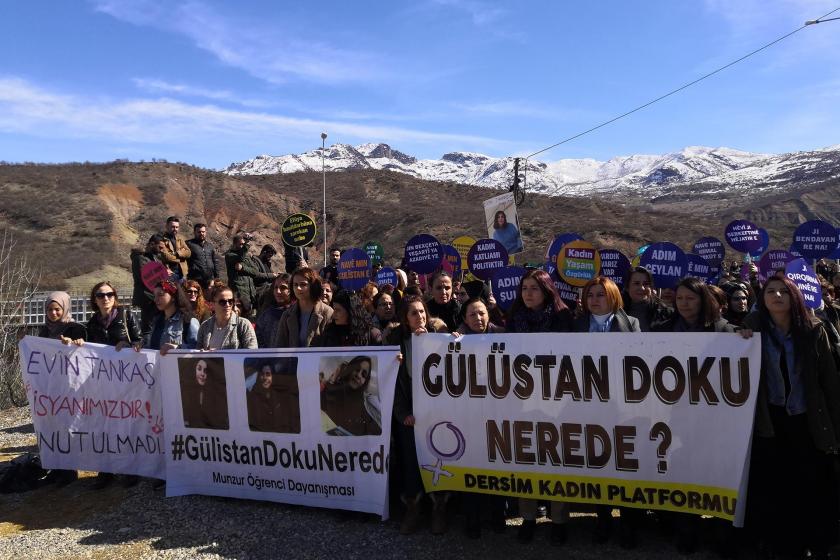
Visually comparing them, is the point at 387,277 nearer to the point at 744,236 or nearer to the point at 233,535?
the point at 233,535

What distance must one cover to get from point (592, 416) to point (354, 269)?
6.02 meters

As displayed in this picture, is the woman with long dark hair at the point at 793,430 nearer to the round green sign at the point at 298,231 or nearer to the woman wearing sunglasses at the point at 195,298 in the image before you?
the woman wearing sunglasses at the point at 195,298

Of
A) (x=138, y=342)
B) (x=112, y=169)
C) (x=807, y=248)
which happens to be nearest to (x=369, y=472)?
(x=138, y=342)

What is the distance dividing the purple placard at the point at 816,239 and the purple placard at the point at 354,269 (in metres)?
7.58

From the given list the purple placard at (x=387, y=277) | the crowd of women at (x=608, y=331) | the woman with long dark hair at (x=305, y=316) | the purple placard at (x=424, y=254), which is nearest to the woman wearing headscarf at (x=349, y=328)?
the crowd of women at (x=608, y=331)

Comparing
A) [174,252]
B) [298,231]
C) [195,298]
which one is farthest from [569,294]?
[298,231]

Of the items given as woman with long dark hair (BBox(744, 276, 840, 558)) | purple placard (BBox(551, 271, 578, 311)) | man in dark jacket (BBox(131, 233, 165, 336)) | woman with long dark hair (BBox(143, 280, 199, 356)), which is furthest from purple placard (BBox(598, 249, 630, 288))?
man in dark jacket (BBox(131, 233, 165, 336))

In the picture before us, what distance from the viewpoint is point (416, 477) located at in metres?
4.72

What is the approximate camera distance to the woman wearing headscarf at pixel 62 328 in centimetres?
600

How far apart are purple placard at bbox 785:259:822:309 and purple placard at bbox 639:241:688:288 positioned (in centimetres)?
308

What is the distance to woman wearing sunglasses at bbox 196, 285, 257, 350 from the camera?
18.2 feet

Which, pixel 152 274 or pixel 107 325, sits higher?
pixel 152 274

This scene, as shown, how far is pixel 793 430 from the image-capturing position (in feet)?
12.8

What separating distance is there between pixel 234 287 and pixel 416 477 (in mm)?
5283
